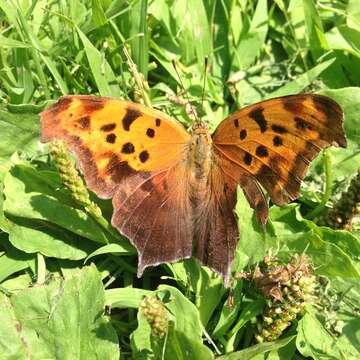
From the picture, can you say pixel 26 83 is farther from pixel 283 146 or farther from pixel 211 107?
pixel 283 146

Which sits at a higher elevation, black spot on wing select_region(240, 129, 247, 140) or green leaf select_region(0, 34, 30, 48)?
green leaf select_region(0, 34, 30, 48)

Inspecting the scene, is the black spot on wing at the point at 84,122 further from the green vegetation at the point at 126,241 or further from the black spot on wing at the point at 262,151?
the black spot on wing at the point at 262,151

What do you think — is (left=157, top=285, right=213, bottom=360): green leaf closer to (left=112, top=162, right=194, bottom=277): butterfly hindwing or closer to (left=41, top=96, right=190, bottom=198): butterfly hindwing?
(left=112, top=162, right=194, bottom=277): butterfly hindwing

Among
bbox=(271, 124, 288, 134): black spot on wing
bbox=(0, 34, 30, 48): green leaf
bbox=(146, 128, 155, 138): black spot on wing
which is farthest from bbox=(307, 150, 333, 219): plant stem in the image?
bbox=(0, 34, 30, 48): green leaf

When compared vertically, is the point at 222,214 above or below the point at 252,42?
below

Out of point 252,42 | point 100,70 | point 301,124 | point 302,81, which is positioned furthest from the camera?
point 252,42

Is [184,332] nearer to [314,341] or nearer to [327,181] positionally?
[314,341]

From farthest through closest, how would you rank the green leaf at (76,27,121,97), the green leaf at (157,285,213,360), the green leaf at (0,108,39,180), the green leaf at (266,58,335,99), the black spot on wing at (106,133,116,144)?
the green leaf at (266,58,335,99) < the green leaf at (76,27,121,97) < the green leaf at (0,108,39,180) < the black spot on wing at (106,133,116,144) < the green leaf at (157,285,213,360)

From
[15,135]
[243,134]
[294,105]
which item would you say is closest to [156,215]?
Answer: [243,134]
